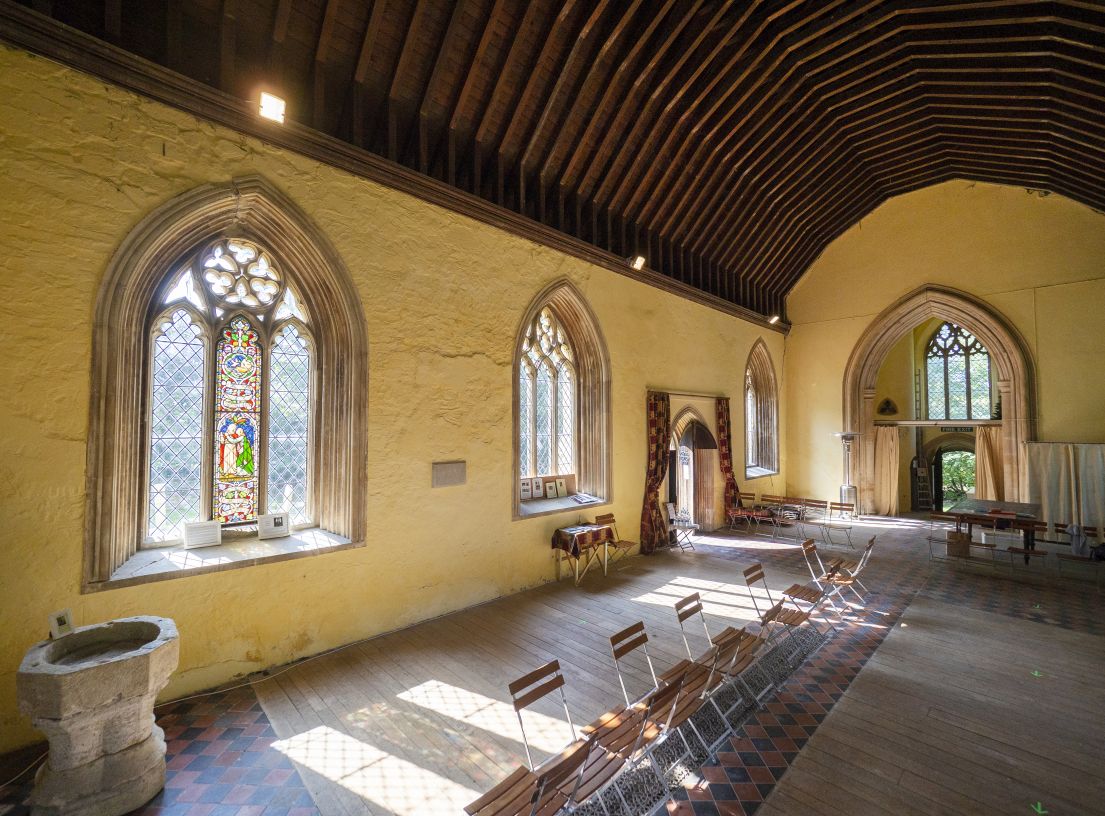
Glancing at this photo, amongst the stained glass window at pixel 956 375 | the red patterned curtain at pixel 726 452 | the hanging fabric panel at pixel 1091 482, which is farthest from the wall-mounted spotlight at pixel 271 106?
the stained glass window at pixel 956 375

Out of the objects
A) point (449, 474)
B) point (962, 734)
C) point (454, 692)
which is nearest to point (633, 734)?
point (454, 692)

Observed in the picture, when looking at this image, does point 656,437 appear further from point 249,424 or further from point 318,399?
point 249,424

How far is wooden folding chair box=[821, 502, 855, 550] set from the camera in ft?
34.9

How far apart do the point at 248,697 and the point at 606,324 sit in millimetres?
6885

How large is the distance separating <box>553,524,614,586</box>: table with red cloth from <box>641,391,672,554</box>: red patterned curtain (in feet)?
4.78

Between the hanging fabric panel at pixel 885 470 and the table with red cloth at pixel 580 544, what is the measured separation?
10015mm

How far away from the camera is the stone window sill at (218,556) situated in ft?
13.9

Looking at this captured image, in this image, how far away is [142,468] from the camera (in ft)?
15.1

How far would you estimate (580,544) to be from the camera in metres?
7.40

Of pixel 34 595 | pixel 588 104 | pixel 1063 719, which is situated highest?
pixel 588 104

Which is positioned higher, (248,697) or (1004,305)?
(1004,305)

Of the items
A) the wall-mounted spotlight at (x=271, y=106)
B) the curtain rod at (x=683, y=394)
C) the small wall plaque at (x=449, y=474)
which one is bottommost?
the small wall plaque at (x=449, y=474)

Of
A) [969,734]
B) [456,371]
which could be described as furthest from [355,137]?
[969,734]

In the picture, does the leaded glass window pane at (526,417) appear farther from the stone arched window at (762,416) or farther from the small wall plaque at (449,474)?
the stone arched window at (762,416)
